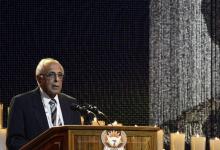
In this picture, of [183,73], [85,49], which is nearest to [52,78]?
[85,49]

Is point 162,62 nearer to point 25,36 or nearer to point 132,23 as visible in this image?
point 132,23

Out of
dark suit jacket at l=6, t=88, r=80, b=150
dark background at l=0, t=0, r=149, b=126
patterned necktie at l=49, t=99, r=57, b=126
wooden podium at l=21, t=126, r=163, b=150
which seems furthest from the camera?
dark background at l=0, t=0, r=149, b=126

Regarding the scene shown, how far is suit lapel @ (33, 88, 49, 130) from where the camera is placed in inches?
148

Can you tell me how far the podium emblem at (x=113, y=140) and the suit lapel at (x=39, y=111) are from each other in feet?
2.68

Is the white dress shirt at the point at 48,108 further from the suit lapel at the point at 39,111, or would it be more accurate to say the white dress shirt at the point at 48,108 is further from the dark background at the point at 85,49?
the dark background at the point at 85,49

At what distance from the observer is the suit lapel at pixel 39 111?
3768mm

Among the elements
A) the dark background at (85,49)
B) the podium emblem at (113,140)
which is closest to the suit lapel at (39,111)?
the podium emblem at (113,140)

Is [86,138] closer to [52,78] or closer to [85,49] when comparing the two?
[52,78]

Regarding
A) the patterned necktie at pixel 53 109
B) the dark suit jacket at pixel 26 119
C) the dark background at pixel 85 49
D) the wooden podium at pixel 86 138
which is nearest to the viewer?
the wooden podium at pixel 86 138

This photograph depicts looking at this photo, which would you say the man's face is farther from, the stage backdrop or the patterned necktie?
the stage backdrop

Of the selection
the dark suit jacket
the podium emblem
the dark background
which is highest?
the dark background

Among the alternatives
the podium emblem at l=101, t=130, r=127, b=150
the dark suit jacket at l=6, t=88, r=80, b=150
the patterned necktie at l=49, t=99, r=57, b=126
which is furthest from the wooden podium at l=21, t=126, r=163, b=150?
the patterned necktie at l=49, t=99, r=57, b=126

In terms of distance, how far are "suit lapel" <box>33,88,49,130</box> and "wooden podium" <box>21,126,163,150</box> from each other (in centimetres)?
63

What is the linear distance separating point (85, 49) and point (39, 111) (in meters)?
2.64
